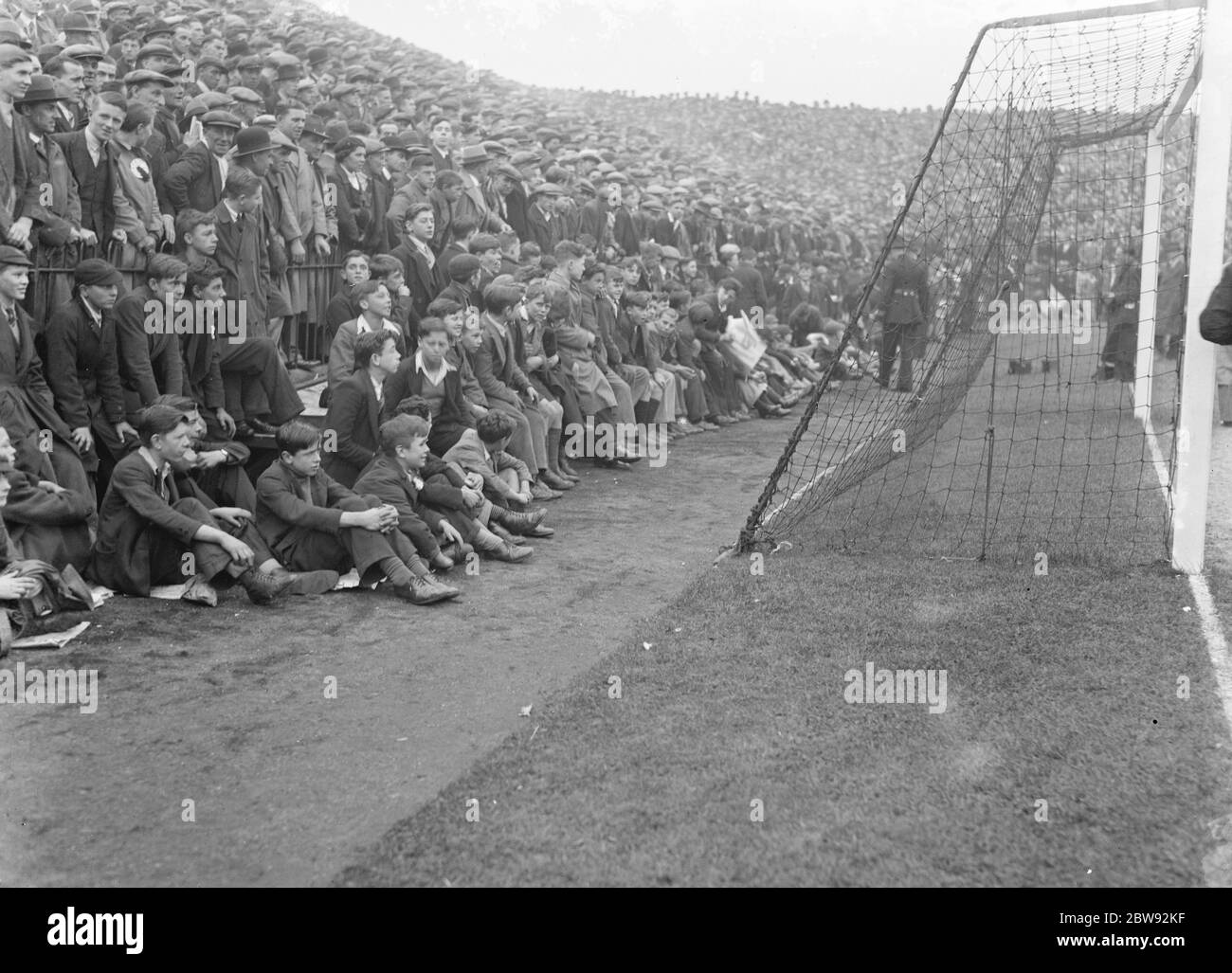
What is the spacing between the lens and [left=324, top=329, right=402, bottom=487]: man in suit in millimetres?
8164

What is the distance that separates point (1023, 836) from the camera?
422cm

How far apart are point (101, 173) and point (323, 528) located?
2891 mm

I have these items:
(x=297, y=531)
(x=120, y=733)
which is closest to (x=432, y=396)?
(x=297, y=531)

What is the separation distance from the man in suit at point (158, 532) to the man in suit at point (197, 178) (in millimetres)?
2801

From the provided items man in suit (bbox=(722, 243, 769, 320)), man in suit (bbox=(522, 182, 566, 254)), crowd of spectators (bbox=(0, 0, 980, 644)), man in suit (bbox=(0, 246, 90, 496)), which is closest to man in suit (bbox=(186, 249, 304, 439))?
crowd of spectators (bbox=(0, 0, 980, 644))

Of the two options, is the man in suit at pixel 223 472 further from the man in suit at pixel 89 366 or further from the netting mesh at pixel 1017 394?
the netting mesh at pixel 1017 394

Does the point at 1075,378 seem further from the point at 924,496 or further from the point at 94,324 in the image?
the point at 94,324

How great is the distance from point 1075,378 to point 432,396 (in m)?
12.3

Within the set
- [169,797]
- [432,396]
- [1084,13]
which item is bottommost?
[169,797]

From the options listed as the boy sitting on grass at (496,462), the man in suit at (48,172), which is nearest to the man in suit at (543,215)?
the boy sitting on grass at (496,462)

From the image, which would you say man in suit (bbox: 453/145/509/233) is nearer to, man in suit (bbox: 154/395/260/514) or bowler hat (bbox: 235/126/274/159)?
bowler hat (bbox: 235/126/274/159)

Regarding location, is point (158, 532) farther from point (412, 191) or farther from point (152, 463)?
point (412, 191)

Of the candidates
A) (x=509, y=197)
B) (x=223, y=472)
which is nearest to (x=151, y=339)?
(x=223, y=472)

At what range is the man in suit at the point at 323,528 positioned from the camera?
7.15 meters
